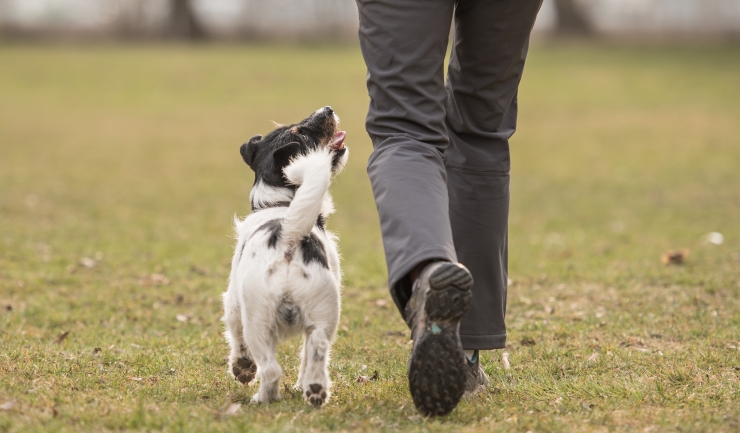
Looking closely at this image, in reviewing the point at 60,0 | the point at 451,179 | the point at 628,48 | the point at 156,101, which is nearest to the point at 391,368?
the point at 451,179

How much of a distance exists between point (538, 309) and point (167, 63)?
85.6ft

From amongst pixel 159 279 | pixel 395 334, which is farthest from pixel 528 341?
pixel 159 279

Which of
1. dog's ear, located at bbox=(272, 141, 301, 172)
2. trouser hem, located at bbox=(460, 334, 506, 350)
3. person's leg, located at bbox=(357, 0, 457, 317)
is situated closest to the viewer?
person's leg, located at bbox=(357, 0, 457, 317)

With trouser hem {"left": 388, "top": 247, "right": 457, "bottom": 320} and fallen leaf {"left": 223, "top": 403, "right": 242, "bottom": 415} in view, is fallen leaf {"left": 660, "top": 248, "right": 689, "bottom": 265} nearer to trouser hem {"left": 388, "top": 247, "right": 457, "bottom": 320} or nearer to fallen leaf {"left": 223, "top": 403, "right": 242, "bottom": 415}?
trouser hem {"left": 388, "top": 247, "right": 457, "bottom": 320}

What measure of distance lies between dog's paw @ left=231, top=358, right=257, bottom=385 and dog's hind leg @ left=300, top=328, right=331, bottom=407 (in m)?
0.48

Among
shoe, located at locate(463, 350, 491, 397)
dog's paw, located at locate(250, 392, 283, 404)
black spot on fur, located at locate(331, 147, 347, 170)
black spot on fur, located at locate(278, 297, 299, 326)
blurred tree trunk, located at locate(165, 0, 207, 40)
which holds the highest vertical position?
black spot on fur, located at locate(331, 147, 347, 170)

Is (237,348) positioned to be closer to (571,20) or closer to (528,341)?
(528,341)

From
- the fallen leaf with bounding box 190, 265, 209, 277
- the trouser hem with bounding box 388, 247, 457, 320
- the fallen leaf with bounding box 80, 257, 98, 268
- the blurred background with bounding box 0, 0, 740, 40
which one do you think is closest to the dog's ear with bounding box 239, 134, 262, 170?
the trouser hem with bounding box 388, 247, 457, 320

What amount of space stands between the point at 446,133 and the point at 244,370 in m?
1.44

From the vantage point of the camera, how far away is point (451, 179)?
363 centimetres

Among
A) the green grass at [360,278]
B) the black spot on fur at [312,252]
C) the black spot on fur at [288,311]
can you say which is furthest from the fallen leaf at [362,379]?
the black spot on fur at [312,252]

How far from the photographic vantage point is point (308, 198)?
3.28 metres

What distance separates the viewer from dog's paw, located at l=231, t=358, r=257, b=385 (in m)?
3.79

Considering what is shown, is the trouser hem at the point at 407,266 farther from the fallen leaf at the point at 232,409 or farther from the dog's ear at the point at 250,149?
the dog's ear at the point at 250,149
